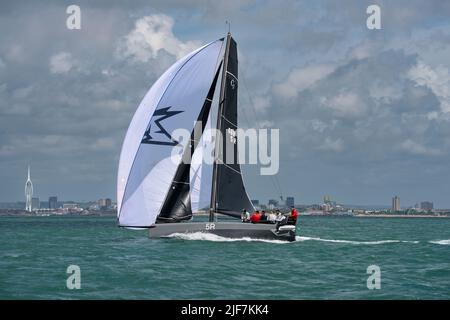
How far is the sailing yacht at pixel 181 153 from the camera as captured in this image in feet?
117

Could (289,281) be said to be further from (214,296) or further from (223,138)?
(223,138)

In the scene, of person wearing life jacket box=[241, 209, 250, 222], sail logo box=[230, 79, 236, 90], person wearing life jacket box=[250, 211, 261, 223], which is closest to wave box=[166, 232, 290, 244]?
person wearing life jacket box=[250, 211, 261, 223]

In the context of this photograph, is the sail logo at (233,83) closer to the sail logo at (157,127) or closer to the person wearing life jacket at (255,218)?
the sail logo at (157,127)

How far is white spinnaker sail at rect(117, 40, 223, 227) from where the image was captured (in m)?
35.5

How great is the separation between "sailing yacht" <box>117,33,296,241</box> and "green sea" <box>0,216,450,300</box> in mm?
1571

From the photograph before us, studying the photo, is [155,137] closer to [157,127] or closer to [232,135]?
[157,127]

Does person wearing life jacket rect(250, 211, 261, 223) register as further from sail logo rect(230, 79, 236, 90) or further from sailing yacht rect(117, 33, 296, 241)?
sail logo rect(230, 79, 236, 90)

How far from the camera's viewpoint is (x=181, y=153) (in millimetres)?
36375

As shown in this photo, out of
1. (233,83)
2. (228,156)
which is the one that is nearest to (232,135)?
(228,156)

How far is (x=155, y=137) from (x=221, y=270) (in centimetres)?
1212
